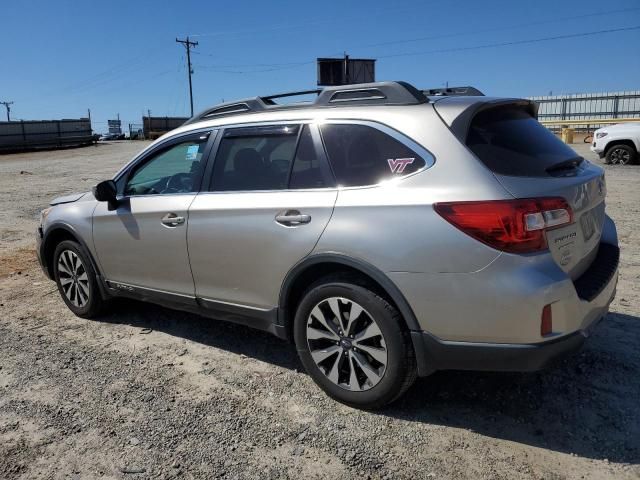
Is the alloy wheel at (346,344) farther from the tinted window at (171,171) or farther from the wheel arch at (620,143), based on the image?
the wheel arch at (620,143)

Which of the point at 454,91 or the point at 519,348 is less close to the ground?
the point at 454,91

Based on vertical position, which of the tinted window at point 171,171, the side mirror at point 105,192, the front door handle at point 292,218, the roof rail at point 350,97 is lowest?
the front door handle at point 292,218

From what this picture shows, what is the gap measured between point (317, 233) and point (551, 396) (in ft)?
5.69

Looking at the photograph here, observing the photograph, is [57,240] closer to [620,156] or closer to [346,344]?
[346,344]

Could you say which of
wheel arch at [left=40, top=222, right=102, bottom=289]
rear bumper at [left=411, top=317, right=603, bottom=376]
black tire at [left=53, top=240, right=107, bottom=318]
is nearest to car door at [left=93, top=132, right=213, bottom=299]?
wheel arch at [left=40, top=222, right=102, bottom=289]

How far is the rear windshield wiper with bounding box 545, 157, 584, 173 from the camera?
10.1 ft

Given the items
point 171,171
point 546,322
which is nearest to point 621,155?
point 171,171

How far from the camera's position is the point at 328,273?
10.9 feet

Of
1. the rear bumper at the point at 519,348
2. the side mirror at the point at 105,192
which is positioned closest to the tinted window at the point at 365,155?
the rear bumper at the point at 519,348

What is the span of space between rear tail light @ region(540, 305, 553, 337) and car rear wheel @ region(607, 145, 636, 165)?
50.1 ft

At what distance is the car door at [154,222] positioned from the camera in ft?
13.4

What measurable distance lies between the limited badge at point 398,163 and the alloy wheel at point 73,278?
125 inches

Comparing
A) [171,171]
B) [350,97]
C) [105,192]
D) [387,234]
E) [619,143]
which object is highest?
[350,97]

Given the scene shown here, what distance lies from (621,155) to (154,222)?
15.5m
